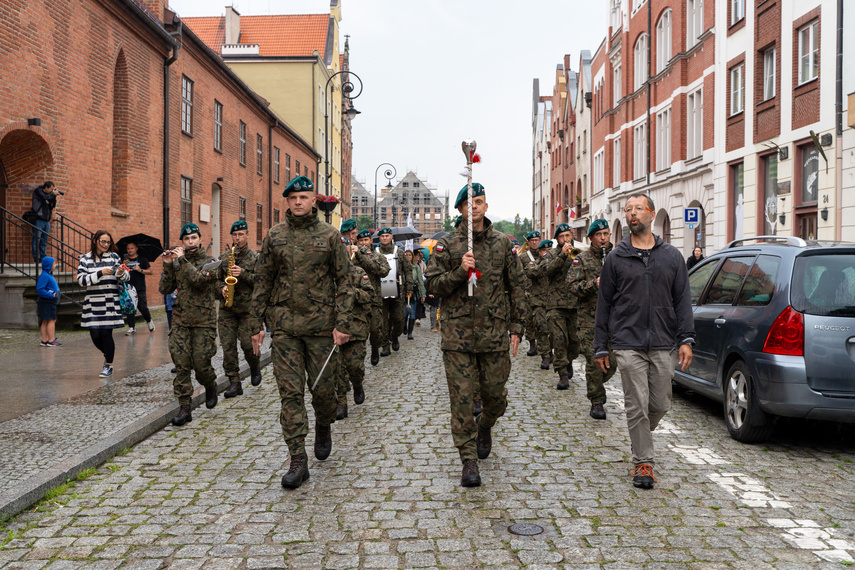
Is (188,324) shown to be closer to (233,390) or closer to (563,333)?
(233,390)

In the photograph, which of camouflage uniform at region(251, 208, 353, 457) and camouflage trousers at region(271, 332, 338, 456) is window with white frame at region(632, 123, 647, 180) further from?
camouflage trousers at region(271, 332, 338, 456)

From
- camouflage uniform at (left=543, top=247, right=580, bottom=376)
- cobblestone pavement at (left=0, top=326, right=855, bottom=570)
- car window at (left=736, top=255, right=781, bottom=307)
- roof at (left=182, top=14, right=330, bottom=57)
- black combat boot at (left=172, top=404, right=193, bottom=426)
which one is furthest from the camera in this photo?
roof at (left=182, top=14, right=330, bottom=57)

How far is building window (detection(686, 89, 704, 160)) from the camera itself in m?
25.3

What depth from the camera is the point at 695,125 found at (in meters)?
25.9

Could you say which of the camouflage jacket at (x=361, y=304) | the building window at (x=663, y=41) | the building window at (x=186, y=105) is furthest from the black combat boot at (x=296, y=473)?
the building window at (x=663, y=41)

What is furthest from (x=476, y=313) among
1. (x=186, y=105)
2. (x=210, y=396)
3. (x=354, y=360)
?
(x=186, y=105)

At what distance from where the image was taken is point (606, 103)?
3734cm

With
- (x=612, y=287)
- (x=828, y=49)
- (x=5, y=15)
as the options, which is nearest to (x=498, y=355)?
(x=612, y=287)

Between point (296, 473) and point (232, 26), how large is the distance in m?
48.2

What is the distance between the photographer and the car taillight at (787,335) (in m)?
5.81

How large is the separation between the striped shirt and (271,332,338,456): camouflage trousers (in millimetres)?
4467

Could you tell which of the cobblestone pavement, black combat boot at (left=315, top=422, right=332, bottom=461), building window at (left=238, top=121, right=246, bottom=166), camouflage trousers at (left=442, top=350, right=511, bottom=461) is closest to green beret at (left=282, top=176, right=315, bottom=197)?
camouflage trousers at (left=442, top=350, right=511, bottom=461)

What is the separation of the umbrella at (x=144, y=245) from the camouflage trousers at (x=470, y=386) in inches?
281

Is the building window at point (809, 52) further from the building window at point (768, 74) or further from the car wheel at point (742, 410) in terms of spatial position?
the car wheel at point (742, 410)
